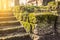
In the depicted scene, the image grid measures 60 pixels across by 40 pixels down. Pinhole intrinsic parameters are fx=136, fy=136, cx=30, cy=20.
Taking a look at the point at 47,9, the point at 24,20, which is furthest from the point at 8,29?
the point at 47,9

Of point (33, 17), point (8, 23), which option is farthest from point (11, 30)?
point (33, 17)

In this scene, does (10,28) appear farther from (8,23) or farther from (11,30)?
(8,23)

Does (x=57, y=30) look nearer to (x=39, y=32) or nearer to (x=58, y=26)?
(x=58, y=26)

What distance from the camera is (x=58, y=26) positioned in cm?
460

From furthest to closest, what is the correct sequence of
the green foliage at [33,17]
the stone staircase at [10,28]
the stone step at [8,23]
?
the stone step at [8,23] < the stone staircase at [10,28] < the green foliage at [33,17]

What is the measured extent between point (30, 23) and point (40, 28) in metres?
0.64

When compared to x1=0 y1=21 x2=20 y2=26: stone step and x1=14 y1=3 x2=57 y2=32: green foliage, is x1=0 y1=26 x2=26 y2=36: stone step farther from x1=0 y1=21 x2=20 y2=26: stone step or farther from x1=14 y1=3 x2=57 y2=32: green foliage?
x1=0 y1=21 x2=20 y2=26: stone step

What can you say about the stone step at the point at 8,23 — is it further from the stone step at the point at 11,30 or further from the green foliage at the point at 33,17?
the stone step at the point at 11,30

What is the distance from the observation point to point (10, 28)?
204 inches

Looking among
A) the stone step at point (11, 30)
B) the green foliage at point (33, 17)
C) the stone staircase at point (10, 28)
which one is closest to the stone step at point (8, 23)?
the stone staircase at point (10, 28)

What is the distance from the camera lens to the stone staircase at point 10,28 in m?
4.89

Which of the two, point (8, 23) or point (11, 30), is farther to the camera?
point (8, 23)

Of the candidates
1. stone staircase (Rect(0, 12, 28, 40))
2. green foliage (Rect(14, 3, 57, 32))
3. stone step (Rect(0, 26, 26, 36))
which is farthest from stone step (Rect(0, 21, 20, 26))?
stone step (Rect(0, 26, 26, 36))

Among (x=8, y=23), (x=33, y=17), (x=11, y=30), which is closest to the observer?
(x=33, y=17)
